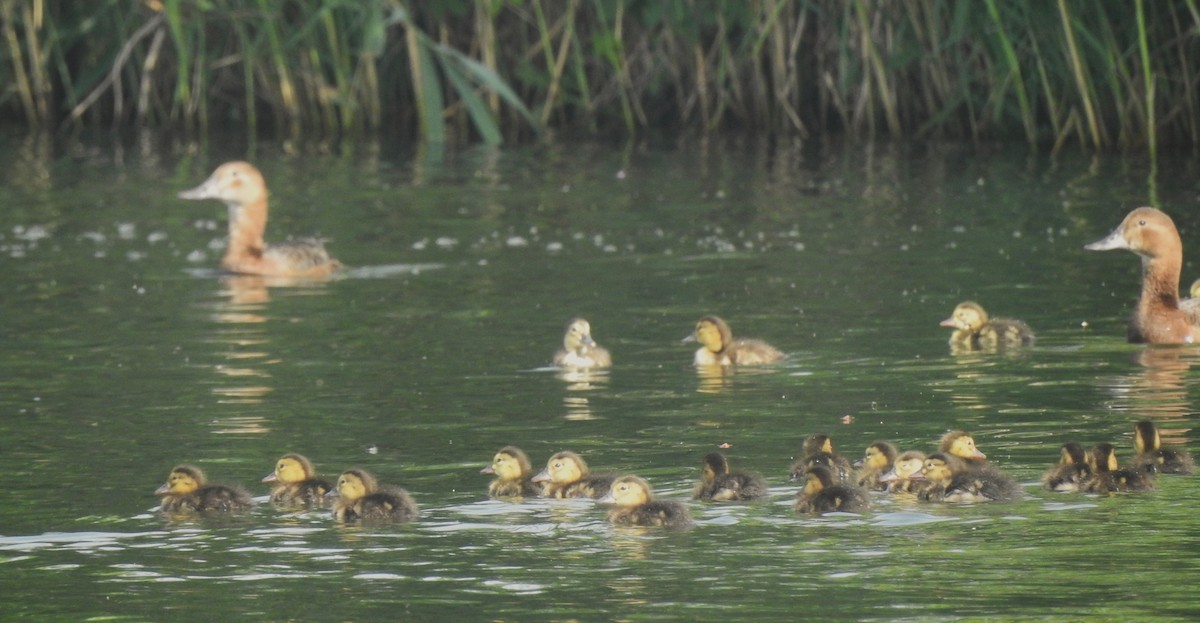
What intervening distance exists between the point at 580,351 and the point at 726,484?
305 cm

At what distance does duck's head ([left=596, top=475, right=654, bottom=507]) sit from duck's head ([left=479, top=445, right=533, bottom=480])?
23.3 inches

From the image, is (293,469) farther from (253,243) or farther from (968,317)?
(253,243)

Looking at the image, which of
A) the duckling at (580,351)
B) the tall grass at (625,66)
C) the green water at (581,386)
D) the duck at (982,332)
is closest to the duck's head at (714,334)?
the green water at (581,386)

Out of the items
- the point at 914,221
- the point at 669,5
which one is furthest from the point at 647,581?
the point at 669,5

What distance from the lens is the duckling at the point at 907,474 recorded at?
8.12m

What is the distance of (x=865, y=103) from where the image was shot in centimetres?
2219

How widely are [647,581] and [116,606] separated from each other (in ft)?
4.96

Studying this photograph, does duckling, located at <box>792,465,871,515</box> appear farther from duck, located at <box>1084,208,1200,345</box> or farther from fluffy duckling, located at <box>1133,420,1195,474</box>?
duck, located at <box>1084,208,1200,345</box>

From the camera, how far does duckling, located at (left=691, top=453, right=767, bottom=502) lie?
8.05 m

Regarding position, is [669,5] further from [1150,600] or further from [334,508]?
[1150,600]

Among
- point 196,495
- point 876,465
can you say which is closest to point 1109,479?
point 876,465

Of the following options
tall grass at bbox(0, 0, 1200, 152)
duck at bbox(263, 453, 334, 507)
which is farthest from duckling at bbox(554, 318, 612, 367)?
→ tall grass at bbox(0, 0, 1200, 152)

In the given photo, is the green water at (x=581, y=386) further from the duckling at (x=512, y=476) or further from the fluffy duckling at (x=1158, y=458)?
the fluffy duckling at (x=1158, y=458)

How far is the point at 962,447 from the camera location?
842 centimetres
